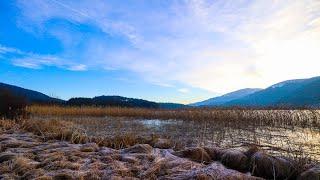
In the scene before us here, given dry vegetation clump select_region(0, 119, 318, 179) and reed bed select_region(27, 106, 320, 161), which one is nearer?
dry vegetation clump select_region(0, 119, 318, 179)

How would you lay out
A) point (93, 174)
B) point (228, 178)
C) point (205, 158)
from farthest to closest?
1. point (205, 158)
2. point (93, 174)
3. point (228, 178)

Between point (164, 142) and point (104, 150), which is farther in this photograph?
point (164, 142)

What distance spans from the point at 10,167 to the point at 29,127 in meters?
7.79

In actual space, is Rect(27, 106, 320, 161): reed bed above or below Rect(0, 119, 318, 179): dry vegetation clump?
above

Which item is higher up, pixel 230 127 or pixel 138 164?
pixel 230 127

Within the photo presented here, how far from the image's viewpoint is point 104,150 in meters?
8.91

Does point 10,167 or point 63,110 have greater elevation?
point 63,110

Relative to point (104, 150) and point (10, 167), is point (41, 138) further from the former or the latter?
point (10, 167)

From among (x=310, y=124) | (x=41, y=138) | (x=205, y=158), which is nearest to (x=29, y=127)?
(x=41, y=138)

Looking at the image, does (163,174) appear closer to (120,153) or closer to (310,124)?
(120,153)

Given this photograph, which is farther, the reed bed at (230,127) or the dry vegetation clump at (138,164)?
the reed bed at (230,127)

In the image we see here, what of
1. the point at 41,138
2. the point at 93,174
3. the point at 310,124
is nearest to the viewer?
the point at 93,174

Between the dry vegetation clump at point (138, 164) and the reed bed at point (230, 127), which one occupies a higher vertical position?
the reed bed at point (230, 127)

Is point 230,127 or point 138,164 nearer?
point 138,164
